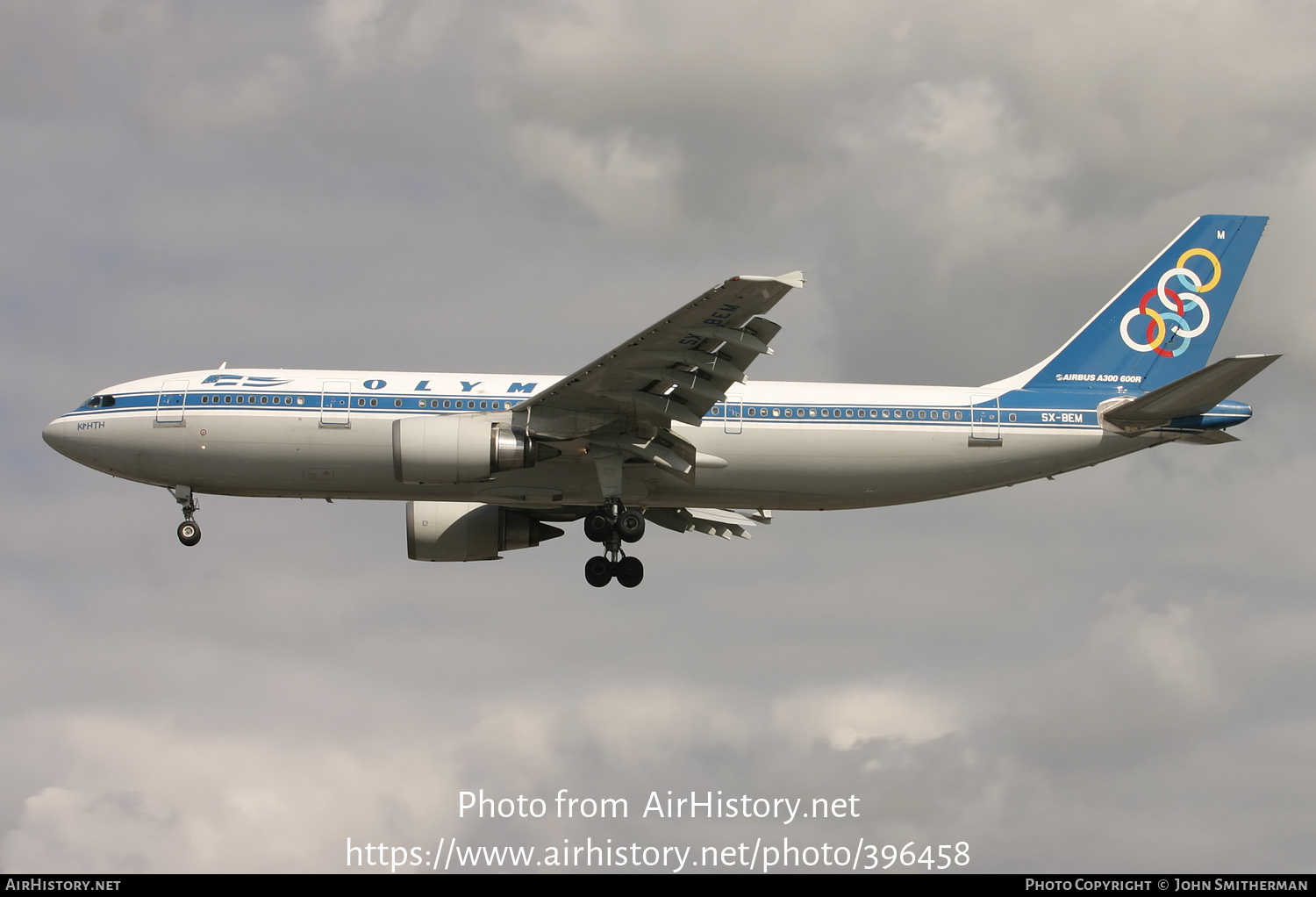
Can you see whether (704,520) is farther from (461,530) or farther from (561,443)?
(561,443)

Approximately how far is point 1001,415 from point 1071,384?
7.81ft

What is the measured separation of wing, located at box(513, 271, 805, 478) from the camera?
3244 centimetres

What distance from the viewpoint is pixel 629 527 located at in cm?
3744

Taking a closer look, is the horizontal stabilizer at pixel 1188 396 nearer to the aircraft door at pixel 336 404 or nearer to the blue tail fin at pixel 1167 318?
the blue tail fin at pixel 1167 318

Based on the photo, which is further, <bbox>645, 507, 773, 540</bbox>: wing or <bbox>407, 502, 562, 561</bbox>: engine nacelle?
<bbox>645, 507, 773, 540</bbox>: wing

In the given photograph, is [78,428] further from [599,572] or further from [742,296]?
[742,296]

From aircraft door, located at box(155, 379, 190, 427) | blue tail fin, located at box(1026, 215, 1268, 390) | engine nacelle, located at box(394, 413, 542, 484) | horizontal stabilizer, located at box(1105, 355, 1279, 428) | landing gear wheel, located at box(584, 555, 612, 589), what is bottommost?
landing gear wheel, located at box(584, 555, 612, 589)

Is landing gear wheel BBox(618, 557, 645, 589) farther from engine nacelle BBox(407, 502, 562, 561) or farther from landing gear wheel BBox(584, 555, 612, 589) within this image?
engine nacelle BBox(407, 502, 562, 561)

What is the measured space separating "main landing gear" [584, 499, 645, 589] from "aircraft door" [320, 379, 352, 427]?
630cm

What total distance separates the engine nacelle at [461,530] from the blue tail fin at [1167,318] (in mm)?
13965

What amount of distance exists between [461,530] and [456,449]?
6.86m

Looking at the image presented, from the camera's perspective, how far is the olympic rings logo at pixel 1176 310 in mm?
39938

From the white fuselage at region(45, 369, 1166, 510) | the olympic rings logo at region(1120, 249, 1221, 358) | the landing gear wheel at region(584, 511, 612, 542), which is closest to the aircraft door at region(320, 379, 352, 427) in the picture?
the white fuselage at region(45, 369, 1166, 510)

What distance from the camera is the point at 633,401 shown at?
3541 cm
